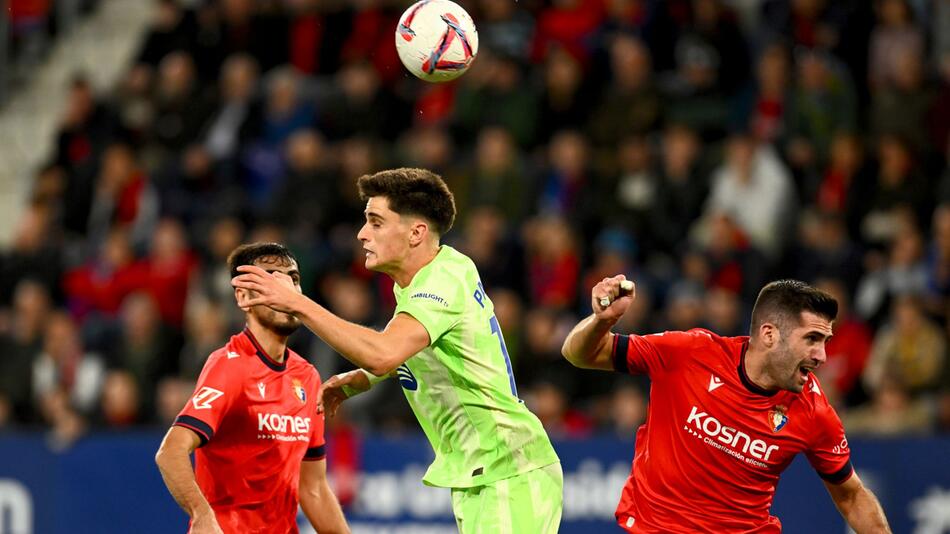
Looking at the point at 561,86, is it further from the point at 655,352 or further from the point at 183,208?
the point at 655,352

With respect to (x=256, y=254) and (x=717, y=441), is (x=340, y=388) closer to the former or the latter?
(x=256, y=254)

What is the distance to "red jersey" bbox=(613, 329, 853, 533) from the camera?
754cm

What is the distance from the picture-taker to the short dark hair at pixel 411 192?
709cm

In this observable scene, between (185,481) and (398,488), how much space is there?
5996mm

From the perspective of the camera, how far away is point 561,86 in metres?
15.5

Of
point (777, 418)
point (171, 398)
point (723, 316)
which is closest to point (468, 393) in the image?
point (777, 418)

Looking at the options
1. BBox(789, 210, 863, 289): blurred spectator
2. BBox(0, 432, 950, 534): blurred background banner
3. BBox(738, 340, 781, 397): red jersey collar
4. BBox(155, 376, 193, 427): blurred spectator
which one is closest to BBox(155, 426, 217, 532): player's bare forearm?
BBox(738, 340, 781, 397): red jersey collar

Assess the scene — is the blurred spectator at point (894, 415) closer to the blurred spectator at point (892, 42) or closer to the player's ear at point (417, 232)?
the blurred spectator at point (892, 42)

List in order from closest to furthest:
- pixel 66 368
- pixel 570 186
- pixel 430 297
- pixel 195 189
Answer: pixel 430 297 → pixel 570 186 → pixel 66 368 → pixel 195 189

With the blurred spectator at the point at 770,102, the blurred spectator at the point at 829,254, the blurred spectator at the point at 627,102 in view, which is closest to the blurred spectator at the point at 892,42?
the blurred spectator at the point at 770,102

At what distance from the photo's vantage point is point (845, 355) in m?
12.7

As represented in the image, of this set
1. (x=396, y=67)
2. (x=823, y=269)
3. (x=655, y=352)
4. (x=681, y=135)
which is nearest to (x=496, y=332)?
(x=655, y=352)

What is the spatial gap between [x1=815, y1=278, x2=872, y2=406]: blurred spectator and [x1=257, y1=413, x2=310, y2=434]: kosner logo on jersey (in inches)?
243

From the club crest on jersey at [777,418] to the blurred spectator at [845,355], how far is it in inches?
199
